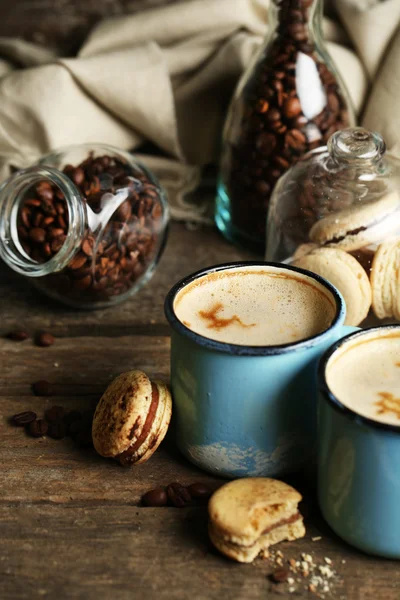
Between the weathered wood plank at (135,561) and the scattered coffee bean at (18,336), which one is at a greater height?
the weathered wood plank at (135,561)

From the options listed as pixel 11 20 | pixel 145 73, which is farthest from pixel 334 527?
pixel 11 20

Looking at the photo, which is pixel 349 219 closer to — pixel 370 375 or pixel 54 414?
pixel 370 375

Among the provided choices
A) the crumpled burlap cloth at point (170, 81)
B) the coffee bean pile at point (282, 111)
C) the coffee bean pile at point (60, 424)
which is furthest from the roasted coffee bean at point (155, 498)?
the crumpled burlap cloth at point (170, 81)

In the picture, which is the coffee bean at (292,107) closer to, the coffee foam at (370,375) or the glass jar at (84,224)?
the glass jar at (84,224)

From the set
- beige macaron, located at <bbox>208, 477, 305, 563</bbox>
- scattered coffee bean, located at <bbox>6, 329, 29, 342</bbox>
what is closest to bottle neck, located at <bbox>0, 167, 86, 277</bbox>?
scattered coffee bean, located at <bbox>6, 329, 29, 342</bbox>

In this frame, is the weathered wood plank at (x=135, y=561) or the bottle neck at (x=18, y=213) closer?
the weathered wood plank at (x=135, y=561)

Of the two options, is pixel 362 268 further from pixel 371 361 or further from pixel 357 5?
pixel 357 5

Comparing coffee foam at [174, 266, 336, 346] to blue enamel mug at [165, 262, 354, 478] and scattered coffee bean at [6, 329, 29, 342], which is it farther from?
scattered coffee bean at [6, 329, 29, 342]
